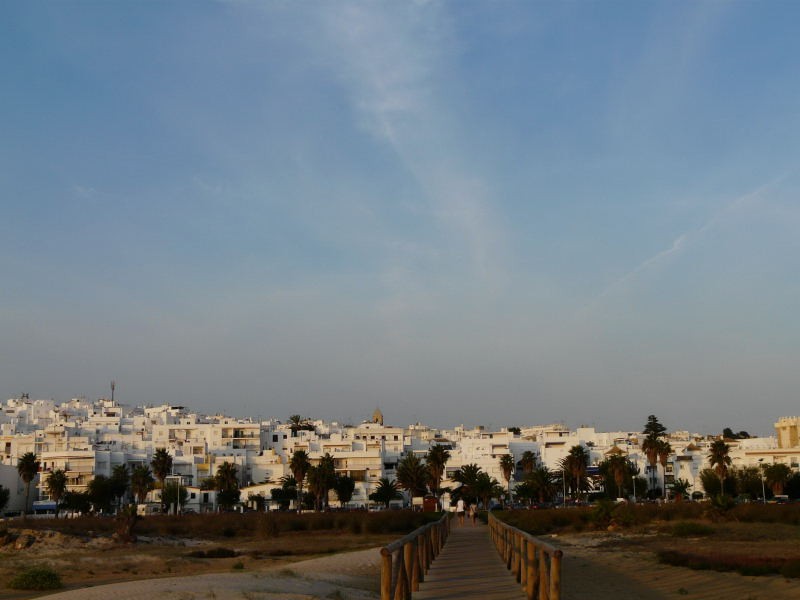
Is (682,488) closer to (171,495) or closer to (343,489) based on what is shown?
(343,489)

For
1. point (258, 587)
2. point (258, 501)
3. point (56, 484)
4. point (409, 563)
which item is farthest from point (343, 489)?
point (409, 563)

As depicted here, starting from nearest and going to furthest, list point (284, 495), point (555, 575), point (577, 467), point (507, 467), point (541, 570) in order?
point (555, 575), point (541, 570), point (577, 467), point (284, 495), point (507, 467)

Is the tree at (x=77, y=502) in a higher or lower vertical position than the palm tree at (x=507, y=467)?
lower

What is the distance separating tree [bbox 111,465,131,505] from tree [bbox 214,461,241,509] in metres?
11.6

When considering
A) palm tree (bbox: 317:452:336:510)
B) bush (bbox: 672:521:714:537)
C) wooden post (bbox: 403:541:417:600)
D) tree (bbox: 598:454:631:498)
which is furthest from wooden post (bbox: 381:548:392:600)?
tree (bbox: 598:454:631:498)

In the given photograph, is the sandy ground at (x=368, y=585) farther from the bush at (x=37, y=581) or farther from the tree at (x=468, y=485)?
the tree at (x=468, y=485)

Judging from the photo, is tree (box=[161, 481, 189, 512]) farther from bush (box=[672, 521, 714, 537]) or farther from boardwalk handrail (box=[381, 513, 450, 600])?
boardwalk handrail (box=[381, 513, 450, 600])

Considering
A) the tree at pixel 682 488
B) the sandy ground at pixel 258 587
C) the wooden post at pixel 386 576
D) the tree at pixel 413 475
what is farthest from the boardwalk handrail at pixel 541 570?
the tree at pixel 682 488

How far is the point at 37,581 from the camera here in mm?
26219

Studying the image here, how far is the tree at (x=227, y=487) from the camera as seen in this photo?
108 meters

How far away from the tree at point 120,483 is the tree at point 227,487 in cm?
1163

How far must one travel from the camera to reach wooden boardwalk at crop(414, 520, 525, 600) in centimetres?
1678

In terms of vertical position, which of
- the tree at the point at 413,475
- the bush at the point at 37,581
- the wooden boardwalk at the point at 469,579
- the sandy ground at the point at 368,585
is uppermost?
the tree at the point at 413,475

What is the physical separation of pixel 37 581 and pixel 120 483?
8503cm
